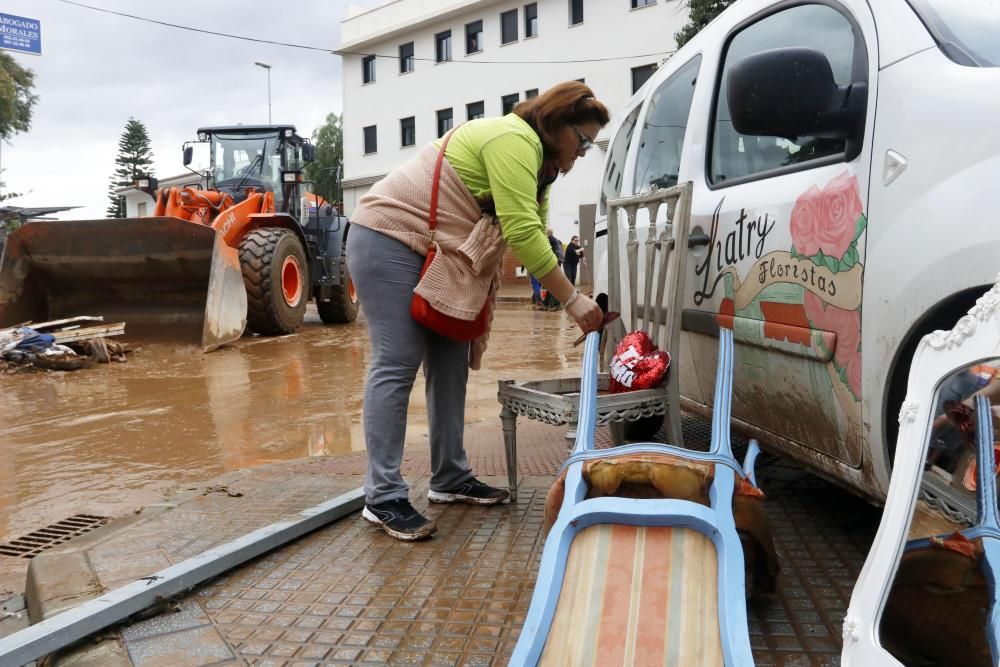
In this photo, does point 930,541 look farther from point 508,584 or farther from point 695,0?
point 695,0

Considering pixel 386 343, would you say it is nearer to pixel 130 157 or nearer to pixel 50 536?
pixel 50 536

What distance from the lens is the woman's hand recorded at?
2.75 metres

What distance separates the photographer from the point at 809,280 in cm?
227

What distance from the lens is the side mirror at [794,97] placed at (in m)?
2.04

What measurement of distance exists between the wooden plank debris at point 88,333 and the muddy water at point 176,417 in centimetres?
39

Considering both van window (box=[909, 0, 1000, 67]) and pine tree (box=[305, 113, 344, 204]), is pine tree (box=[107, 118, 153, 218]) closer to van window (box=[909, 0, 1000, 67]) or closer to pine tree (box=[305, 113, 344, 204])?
pine tree (box=[305, 113, 344, 204])

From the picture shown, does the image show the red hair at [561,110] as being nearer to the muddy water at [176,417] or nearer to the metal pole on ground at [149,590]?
the metal pole on ground at [149,590]

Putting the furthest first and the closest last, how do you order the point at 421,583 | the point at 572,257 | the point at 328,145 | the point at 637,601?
the point at 328,145 < the point at 572,257 < the point at 421,583 < the point at 637,601

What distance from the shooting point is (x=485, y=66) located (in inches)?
1037

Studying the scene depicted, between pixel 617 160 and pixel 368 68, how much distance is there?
92.7ft

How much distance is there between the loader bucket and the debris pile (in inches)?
33.4

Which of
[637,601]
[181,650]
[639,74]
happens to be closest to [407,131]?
[639,74]

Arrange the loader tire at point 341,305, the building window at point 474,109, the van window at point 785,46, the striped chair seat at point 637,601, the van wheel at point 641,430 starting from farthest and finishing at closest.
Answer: the building window at point 474,109, the loader tire at point 341,305, the van wheel at point 641,430, the van window at point 785,46, the striped chair seat at point 637,601

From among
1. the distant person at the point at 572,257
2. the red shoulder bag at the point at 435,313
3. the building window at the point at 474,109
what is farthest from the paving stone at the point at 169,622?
the building window at the point at 474,109
